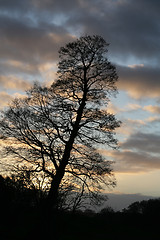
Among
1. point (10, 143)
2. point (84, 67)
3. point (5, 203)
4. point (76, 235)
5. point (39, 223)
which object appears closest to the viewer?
point (39, 223)

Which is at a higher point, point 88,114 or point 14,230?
point 88,114

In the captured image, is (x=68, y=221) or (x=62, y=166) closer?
(x=62, y=166)

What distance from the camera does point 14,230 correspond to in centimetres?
1667

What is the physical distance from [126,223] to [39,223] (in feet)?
27.0

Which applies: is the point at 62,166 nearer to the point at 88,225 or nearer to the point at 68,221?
the point at 68,221

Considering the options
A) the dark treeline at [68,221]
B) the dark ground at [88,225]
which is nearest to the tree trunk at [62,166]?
the dark treeline at [68,221]

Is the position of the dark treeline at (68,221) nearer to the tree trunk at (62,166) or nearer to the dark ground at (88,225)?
the dark ground at (88,225)

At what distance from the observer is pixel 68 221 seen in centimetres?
1802

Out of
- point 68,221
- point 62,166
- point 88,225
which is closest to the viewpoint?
point 62,166

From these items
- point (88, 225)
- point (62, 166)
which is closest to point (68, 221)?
point (88, 225)

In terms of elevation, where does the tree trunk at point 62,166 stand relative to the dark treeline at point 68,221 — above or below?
above

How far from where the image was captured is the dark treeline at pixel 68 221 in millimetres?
15812

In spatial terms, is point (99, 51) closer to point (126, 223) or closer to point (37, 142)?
point (37, 142)

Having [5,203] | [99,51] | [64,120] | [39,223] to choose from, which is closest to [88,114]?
[64,120]
